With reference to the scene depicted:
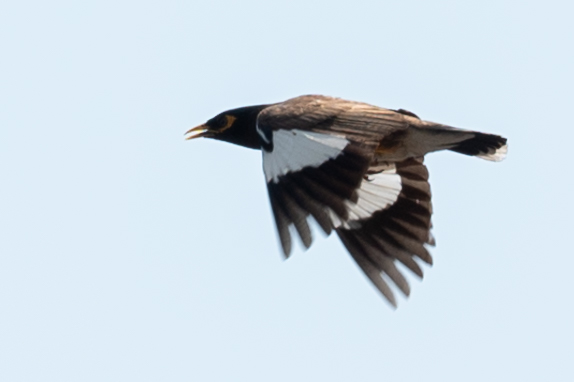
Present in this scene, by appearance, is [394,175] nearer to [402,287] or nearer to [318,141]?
[402,287]

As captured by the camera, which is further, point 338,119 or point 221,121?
point 221,121

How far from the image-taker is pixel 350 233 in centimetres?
1091

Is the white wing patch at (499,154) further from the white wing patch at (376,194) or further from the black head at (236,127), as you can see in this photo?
the black head at (236,127)

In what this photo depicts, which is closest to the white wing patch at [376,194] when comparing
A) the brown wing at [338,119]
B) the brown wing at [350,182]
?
the brown wing at [350,182]

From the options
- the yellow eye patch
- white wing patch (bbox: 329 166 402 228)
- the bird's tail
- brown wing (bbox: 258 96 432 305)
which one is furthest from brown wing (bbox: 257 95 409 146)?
the yellow eye patch

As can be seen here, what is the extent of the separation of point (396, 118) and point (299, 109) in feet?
2.39

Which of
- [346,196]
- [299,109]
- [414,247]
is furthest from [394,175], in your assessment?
[346,196]

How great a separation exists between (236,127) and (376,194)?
1.34 metres

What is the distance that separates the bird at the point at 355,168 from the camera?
920cm

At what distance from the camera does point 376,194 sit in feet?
37.8

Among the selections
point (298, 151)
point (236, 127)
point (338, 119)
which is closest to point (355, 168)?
point (298, 151)

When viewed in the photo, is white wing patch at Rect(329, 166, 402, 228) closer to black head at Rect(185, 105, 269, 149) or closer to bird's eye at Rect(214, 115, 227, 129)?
black head at Rect(185, 105, 269, 149)

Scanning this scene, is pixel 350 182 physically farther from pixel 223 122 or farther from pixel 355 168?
pixel 223 122

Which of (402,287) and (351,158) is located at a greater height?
(351,158)
